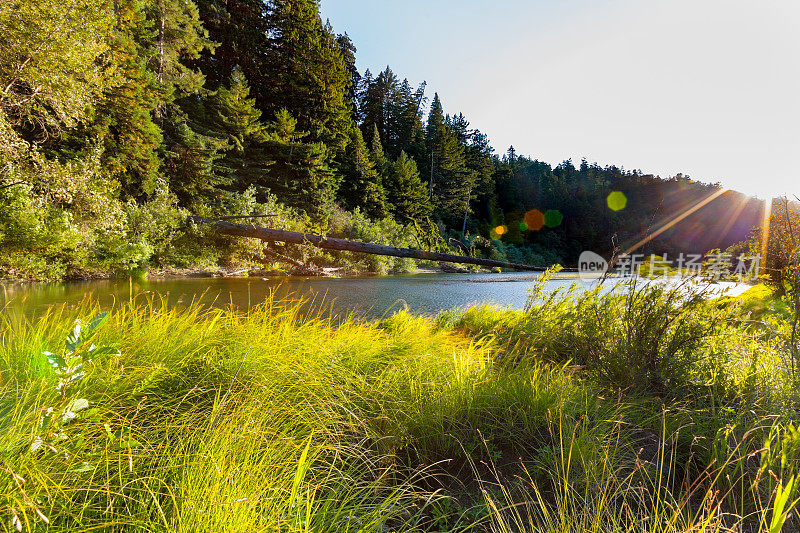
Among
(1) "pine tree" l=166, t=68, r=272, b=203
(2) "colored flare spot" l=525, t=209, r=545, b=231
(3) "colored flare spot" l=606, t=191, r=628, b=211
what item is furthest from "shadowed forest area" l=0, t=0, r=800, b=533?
(3) "colored flare spot" l=606, t=191, r=628, b=211

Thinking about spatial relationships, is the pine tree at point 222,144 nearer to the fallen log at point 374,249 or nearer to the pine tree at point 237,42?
the pine tree at point 237,42

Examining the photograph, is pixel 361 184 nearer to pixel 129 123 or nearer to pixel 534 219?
pixel 129 123

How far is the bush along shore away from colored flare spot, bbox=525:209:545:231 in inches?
2037

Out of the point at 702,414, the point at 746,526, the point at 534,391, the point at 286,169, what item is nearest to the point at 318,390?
the point at 534,391

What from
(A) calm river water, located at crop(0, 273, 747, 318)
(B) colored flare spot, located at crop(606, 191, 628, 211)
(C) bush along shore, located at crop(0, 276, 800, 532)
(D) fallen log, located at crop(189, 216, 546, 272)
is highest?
(B) colored flare spot, located at crop(606, 191, 628, 211)

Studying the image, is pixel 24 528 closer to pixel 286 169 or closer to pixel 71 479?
pixel 71 479

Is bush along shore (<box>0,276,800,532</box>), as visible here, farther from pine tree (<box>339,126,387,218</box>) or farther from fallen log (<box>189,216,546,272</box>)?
pine tree (<box>339,126,387,218</box>)

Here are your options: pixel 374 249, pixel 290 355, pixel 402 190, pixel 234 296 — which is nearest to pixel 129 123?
pixel 234 296

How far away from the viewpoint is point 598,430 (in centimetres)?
177

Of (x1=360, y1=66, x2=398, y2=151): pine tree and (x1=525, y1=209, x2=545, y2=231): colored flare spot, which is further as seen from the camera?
(x1=525, y1=209, x2=545, y2=231): colored flare spot

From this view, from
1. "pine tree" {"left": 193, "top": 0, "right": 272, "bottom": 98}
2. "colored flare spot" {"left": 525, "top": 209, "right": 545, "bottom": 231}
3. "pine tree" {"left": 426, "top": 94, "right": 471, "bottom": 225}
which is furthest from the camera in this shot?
"colored flare spot" {"left": 525, "top": 209, "right": 545, "bottom": 231}

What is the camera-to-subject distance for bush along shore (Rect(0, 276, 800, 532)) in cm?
101

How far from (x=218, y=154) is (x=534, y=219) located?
4610 cm

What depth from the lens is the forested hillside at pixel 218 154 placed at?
8336 millimetres
